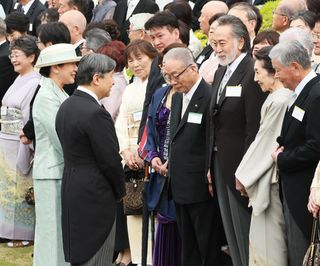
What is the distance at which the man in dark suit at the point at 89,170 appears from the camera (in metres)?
7.38

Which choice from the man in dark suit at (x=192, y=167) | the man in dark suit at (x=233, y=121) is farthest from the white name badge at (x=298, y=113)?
the man in dark suit at (x=192, y=167)

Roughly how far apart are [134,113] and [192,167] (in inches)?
46.0

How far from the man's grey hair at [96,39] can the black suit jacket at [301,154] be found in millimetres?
3505

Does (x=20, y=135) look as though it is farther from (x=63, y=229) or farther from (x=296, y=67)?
(x=296, y=67)

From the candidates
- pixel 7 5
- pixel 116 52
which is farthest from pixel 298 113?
pixel 7 5

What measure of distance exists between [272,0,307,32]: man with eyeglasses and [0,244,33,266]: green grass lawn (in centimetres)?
342

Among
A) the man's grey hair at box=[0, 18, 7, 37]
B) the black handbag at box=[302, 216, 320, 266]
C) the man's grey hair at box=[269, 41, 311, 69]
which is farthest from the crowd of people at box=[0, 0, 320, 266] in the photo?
the man's grey hair at box=[0, 18, 7, 37]

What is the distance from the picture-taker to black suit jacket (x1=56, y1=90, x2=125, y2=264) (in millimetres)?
7367

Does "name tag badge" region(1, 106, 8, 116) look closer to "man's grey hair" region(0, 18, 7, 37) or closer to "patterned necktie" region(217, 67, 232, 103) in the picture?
"man's grey hair" region(0, 18, 7, 37)

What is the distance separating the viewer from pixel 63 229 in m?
7.63

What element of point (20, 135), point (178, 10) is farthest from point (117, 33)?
point (20, 135)

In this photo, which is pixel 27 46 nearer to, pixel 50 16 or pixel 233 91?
pixel 50 16

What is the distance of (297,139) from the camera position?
7.00 metres

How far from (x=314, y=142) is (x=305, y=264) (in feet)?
2.85
